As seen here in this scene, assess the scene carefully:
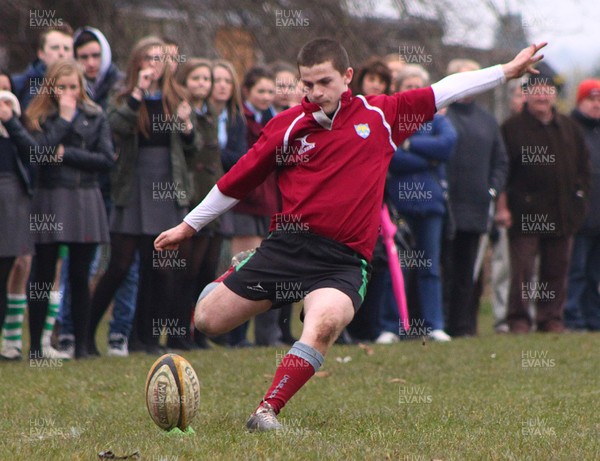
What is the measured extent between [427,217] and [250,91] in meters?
2.29

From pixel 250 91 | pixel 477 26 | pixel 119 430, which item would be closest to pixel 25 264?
pixel 250 91

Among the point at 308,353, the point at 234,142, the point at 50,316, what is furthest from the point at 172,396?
the point at 234,142

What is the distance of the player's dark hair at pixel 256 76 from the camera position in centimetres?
1198

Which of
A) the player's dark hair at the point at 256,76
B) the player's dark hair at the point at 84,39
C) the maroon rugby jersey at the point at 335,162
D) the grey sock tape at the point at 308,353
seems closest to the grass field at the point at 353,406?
the grey sock tape at the point at 308,353

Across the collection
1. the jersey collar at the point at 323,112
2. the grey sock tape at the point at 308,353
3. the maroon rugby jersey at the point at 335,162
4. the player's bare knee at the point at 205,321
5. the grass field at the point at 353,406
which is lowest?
the grass field at the point at 353,406

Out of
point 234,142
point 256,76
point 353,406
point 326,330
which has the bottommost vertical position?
point 353,406

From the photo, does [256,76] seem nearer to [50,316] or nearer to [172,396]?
[50,316]

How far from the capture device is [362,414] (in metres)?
7.34

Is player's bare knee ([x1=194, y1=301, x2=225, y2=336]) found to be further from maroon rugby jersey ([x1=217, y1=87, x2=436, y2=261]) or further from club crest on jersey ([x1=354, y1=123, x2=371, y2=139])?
club crest on jersey ([x1=354, y1=123, x2=371, y2=139])

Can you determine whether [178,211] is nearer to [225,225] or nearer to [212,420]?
[225,225]

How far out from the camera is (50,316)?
10.6 metres

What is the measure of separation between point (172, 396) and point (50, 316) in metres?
4.61

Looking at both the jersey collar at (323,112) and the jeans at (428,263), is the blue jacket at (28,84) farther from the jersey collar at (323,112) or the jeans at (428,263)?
the jersey collar at (323,112)

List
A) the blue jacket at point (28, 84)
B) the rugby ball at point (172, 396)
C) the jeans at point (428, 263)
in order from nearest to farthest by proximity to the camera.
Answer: the rugby ball at point (172, 396) → the blue jacket at point (28, 84) → the jeans at point (428, 263)
